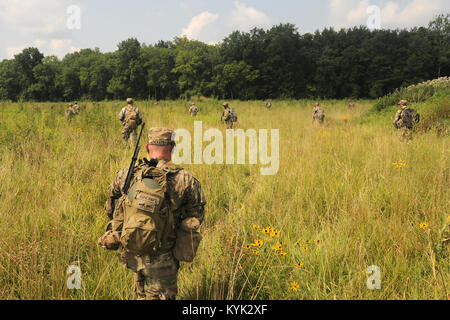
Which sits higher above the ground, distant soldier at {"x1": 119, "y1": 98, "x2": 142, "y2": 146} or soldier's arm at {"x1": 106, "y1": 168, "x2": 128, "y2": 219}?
distant soldier at {"x1": 119, "y1": 98, "x2": 142, "y2": 146}

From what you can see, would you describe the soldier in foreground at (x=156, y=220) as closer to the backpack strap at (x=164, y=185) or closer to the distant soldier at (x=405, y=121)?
the backpack strap at (x=164, y=185)

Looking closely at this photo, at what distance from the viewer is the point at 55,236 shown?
2.52 meters

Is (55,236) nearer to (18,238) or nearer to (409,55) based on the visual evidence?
(18,238)

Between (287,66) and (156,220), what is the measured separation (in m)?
51.8

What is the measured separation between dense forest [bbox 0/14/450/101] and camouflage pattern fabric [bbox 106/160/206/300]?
44223 mm

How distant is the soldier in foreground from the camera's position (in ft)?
5.41

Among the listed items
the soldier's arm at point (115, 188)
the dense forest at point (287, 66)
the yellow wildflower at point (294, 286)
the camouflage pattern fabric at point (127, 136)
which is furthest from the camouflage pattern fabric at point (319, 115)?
the dense forest at point (287, 66)

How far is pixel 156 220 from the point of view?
167 centimetres

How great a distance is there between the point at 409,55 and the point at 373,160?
2141 inches

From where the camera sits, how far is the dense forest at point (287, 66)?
4681 cm

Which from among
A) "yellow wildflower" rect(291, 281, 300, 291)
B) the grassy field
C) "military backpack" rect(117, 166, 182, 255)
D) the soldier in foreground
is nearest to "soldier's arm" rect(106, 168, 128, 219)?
the soldier in foreground

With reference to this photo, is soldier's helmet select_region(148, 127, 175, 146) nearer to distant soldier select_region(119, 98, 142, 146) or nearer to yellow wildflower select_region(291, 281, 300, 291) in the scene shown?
yellow wildflower select_region(291, 281, 300, 291)

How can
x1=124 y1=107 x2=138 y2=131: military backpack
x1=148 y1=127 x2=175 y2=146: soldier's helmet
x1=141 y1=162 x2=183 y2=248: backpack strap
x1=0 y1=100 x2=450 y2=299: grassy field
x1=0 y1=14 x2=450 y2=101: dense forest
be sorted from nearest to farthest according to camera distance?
x1=141 y1=162 x2=183 y2=248: backpack strap
x1=148 y1=127 x2=175 y2=146: soldier's helmet
x1=0 y1=100 x2=450 y2=299: grassy field
x1=124 y1=107 x2=138 y2=131: military backpack
x1=0 y1=14 x2=450 y2=101: dense forest
